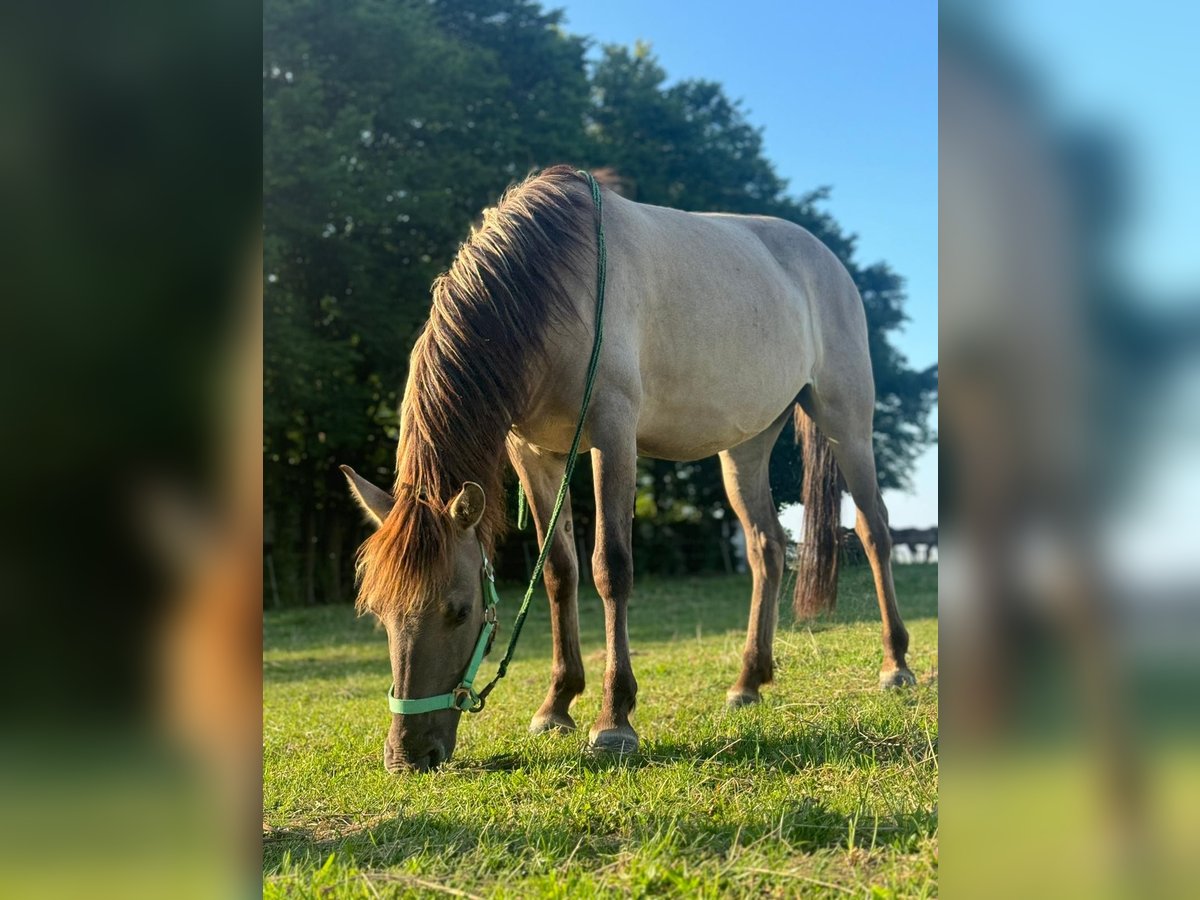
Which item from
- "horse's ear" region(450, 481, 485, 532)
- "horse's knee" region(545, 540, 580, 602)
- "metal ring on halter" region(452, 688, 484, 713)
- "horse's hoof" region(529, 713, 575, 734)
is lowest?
"horse's hoof" region(529, 713, 575, 734)

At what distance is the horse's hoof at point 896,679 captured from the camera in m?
4.50

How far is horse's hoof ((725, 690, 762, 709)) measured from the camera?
4.38 metres

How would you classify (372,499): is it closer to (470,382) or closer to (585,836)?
(470,382)

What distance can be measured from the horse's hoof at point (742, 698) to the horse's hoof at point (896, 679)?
2.04 feet

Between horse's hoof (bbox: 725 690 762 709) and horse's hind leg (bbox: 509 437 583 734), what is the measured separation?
0.76 meters

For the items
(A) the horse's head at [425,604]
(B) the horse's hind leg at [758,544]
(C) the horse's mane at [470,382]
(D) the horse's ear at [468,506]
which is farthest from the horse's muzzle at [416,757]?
(B) the horse's hind leg at [758,544]

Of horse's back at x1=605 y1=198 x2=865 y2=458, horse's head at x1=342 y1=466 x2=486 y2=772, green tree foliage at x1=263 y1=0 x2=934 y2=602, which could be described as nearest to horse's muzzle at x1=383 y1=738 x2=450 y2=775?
horse's head at x1=342 y1=466 x2=486 y2=772

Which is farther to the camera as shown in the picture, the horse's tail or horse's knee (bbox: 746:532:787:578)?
the horse's tail

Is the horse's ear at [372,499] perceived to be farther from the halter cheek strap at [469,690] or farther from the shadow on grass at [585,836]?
the shadow on grass at [585,836]

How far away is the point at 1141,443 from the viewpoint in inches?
32.1

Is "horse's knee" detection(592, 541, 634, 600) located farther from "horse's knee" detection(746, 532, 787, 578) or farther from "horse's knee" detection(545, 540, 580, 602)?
"horse's knee" detection(746, 532, 787, 578)

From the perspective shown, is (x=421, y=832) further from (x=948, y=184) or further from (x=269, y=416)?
(x=269, y=416)

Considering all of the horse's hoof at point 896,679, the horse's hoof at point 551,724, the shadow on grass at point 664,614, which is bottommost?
the shadow on grass at point 664,614

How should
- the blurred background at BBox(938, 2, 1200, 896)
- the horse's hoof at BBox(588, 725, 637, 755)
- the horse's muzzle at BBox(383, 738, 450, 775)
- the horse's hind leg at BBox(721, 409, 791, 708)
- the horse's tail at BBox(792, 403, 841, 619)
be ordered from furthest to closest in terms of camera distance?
the horse's tail at BBox(792, 403, 841, 619), the horse's hind leg at BBox(721, 409, 791, 708), the horse's hoof at BBox(588, 725, 637, 755), the horse's muzzle at BBox(383, 738, 450, 775), the blurred background at BBox(938, 2, 1200, 896)
